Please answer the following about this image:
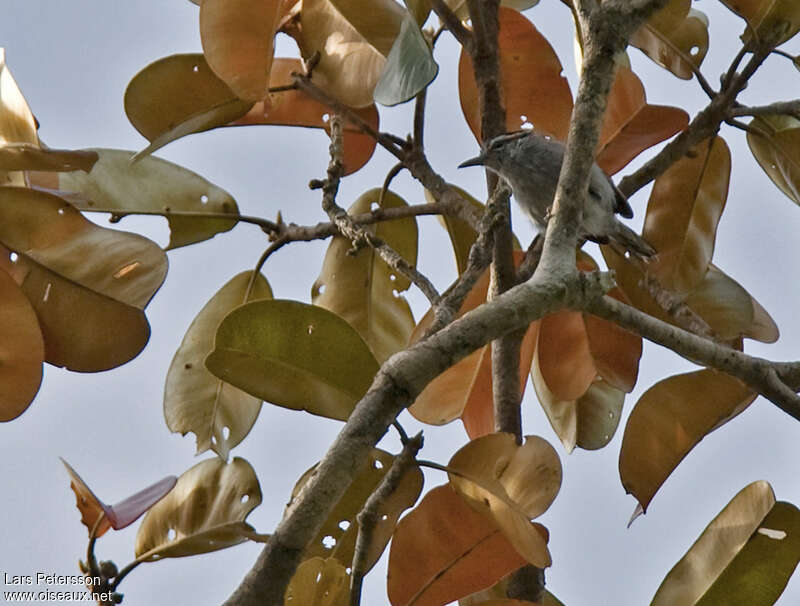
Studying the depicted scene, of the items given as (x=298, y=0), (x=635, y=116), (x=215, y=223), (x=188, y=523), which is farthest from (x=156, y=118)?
(x=635, y=116)

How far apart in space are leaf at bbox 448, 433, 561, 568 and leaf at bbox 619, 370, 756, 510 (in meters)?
0.29

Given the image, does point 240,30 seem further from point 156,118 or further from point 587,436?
point 587,436

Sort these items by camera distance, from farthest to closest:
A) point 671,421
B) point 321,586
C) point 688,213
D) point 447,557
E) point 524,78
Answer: point 688,213
point 524,78
point 671,421
point 447,557
point 321,586

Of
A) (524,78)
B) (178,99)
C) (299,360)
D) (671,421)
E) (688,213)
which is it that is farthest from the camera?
(688,213)

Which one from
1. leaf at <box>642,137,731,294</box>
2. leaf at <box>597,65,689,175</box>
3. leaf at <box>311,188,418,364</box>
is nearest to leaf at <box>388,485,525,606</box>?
leaf at <box>311,188,418,364</box>

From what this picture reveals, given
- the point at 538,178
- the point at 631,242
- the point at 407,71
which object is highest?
the point at 538,178

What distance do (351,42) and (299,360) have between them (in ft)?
2.46

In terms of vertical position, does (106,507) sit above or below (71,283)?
below

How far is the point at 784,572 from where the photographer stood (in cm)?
168

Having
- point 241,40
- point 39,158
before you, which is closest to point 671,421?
point 241,40

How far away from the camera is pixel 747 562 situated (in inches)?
67.1

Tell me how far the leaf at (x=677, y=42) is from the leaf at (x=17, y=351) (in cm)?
142

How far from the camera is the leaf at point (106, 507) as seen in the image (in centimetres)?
153

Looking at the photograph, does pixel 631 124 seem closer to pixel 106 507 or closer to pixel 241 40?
pixel 241 40
